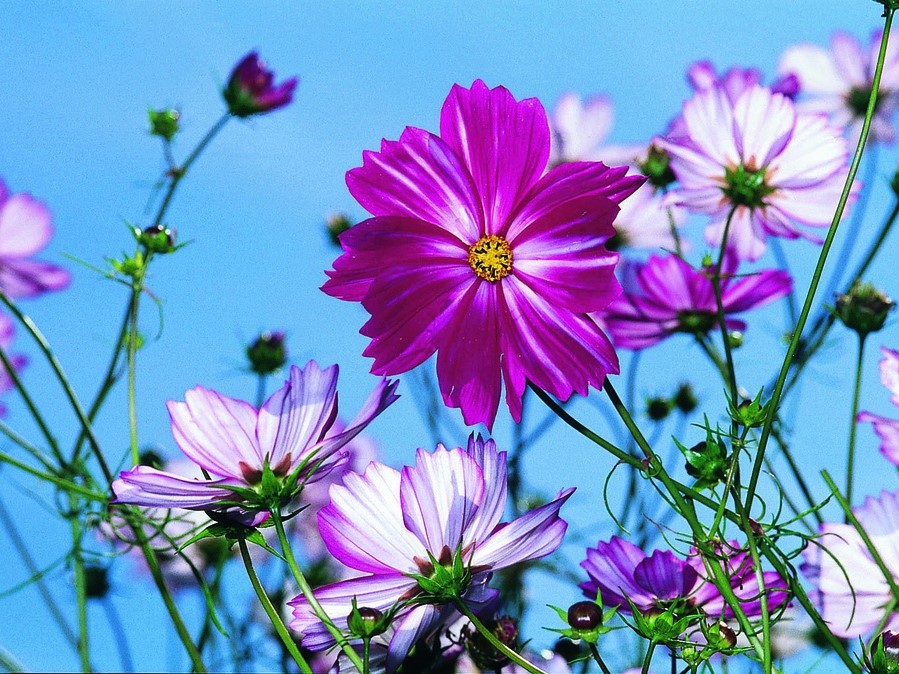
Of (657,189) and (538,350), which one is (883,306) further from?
(538,350)

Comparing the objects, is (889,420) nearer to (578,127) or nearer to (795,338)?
(795,338)

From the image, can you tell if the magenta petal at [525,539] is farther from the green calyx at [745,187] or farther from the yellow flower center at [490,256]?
the green calyx at [745,187]

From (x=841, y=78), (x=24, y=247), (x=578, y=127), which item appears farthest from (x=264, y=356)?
(x=841, y=78)

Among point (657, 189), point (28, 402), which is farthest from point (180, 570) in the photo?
point (657, 189)

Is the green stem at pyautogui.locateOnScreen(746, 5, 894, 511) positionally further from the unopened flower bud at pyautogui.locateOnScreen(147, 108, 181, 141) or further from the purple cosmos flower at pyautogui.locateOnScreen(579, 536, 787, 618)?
the unopened flower bud at pyautogui.locateOnScreen(147, 108, 181, 141)

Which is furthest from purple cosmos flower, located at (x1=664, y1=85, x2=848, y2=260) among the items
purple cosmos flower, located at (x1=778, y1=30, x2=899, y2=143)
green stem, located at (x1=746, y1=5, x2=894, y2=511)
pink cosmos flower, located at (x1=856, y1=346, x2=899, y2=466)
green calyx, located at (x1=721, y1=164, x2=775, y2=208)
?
purple cosmos flower, located at (x1=778, y1=30, x2=899, y2=143)
